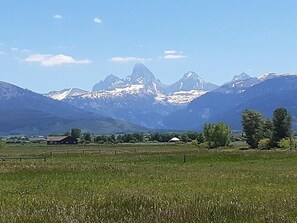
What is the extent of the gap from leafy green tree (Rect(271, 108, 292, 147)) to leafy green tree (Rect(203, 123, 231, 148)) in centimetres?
2532

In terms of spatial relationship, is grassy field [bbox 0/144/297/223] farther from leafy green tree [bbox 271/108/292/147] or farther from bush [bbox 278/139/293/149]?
leafy green tree [bbox 271/108/292/147]

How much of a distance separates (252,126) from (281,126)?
17297 mm

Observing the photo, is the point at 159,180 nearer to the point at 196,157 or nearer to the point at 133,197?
the point at 133,197

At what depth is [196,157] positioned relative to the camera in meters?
72.0

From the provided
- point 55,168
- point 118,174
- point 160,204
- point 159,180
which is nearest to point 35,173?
point 55,168

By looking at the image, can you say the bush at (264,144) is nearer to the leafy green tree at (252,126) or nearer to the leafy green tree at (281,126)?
the leafy green tree at (281,126)

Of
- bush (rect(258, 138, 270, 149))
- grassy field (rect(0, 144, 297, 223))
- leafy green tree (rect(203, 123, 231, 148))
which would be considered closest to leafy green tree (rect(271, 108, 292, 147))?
bush (rect(258, 138, 270, 149))

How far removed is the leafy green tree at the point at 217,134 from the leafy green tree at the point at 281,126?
25317 millimetres

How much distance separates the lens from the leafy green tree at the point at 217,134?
511 ft

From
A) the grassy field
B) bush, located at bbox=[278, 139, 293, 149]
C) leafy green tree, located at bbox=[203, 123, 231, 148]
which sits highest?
leafy green tree, located at bbox=[203, 123, 231, 148]

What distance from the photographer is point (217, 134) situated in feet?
511

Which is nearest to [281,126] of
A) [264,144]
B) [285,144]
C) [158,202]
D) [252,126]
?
[264,144]

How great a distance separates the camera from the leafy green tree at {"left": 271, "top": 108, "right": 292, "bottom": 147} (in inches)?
5064

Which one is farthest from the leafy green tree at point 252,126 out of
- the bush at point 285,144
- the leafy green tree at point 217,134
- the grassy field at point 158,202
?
the grassy field at point 158,202
